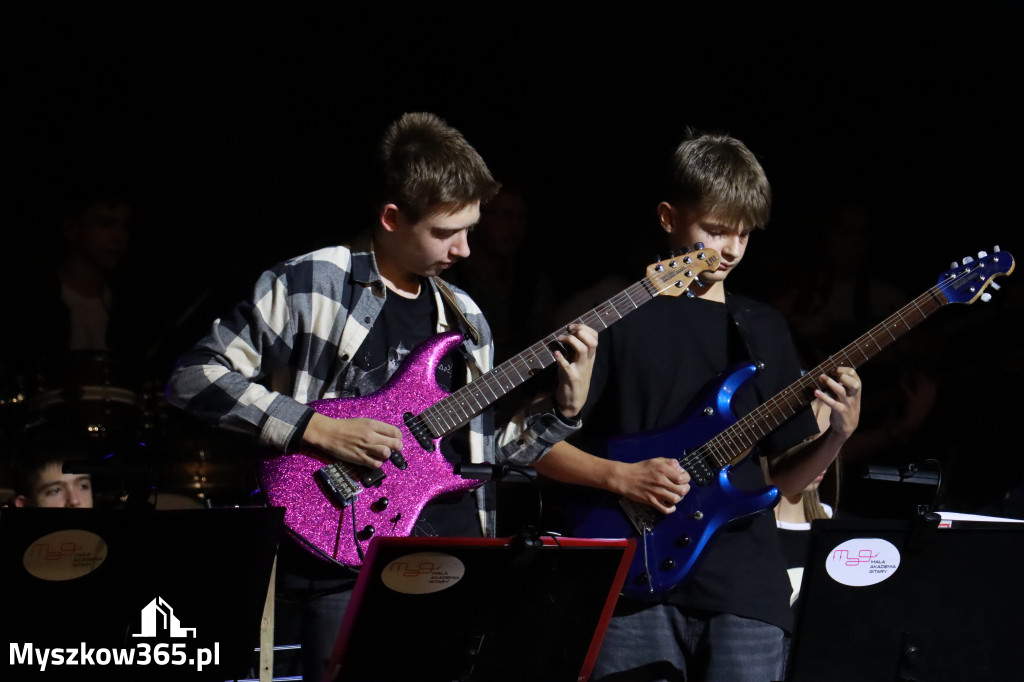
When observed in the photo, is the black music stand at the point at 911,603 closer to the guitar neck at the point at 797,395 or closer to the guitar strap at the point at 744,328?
the guitar neck at the point at 797,395

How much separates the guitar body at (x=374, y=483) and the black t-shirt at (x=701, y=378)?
1.53ft

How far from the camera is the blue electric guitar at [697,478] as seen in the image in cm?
264

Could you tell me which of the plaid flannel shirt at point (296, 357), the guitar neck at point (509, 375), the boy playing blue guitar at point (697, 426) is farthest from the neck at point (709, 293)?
the plaid flannel shirt at point (296, 357)

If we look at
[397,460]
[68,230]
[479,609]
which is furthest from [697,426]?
[68,230]

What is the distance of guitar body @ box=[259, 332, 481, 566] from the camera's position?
2.51 meters

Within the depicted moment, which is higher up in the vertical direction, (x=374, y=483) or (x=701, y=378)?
(x=701, y=378)

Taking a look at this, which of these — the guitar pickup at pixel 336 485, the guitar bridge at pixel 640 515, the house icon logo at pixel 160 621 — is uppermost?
the guitar pickup at pixel 336 485

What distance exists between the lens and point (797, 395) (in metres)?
2.84

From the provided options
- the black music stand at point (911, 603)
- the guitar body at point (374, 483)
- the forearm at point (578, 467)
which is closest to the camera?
the black music stand at point (911, 603)

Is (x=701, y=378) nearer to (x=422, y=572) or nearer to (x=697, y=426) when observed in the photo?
(x=697, y=426)

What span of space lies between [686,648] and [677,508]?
1.16ft

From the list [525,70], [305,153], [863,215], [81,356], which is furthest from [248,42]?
[863,215]

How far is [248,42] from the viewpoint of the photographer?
473 centimetres

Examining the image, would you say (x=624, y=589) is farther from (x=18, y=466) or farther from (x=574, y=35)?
(x=574, y=35)
